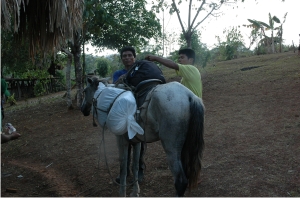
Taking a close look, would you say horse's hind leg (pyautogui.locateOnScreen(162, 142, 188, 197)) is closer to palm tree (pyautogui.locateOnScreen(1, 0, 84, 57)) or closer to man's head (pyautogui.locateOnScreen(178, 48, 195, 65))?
man's head (pyautogui.locateOnScreen(178, 48, 195, 65))

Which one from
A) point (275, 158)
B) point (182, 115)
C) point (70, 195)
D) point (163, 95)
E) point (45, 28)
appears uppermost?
point (45, 28)

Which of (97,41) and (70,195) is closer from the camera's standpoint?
(70,195)

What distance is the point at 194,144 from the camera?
360cm

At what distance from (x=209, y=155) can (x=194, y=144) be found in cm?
216

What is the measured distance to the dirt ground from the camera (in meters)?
4.48

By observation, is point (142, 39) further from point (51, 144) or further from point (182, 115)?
point (182, 115)

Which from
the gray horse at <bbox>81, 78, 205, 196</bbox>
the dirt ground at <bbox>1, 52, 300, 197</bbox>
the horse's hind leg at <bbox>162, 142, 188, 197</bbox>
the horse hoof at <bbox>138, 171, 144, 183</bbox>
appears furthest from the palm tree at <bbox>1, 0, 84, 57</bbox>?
the horse's hind leg at <bbox>162, 142, 188, 197</bbox>

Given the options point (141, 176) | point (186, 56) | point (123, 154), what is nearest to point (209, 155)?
point (141, 176)

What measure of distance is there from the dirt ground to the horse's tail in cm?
74

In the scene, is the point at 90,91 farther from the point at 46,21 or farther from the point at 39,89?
the point at 39,89

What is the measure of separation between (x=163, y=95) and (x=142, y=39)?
29.3 feet

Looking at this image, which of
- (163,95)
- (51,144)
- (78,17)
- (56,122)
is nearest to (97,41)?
(56,122)

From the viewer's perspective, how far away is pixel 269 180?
4.30 m

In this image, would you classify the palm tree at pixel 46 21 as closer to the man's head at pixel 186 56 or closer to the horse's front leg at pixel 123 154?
the man's head at pixel 186 56
